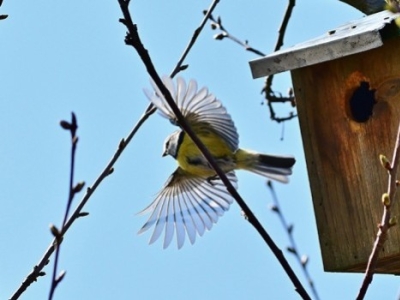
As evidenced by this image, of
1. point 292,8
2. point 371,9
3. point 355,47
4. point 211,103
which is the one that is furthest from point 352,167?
point 292,8

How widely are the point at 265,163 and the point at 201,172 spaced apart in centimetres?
30

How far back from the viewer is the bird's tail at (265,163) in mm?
4363

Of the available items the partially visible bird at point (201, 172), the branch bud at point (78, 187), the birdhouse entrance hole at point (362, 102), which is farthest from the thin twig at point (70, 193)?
the partially visible bird at point (201, 172)

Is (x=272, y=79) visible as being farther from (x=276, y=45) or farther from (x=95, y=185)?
(x=95, y=185)

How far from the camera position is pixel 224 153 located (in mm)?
4328

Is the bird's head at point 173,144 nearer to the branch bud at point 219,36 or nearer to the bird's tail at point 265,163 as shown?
the bird's tail at point 265,163

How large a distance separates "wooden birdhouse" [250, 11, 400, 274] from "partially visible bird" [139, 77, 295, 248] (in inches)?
18.0

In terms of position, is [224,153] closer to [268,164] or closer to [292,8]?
[268,164]

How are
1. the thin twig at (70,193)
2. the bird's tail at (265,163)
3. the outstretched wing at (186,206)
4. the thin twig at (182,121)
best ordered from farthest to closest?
the bird's tail at (265,163), the outstretched wing at (186,206), the thin twig at (182,121), the thin twig at (70,193)

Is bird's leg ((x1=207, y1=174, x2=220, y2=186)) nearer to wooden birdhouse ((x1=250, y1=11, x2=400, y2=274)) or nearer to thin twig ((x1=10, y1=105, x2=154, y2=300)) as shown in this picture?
wooden birdhouse ((x1=250, y1=11, x2=400, y2=274))

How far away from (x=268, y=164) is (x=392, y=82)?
3.26 feet

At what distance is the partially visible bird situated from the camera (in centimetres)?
417

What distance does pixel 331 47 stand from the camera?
11.6ft

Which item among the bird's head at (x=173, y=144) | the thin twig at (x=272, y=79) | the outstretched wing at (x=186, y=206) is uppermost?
the thin twig at (x=272, y=79)
